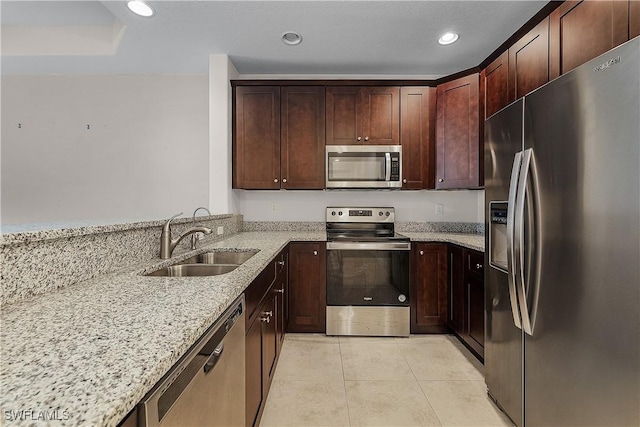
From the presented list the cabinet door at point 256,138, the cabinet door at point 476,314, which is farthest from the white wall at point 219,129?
the cabinet door at point 476,314

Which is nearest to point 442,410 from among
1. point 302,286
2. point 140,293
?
point 302,286

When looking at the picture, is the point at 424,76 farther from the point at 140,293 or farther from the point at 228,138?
the point at 140,293

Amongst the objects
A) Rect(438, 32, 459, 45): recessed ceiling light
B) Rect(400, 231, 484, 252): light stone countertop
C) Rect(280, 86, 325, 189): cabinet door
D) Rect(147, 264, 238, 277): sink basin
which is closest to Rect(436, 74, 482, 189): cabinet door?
Rect(438, 32, 459, 45): recessed ceiling light

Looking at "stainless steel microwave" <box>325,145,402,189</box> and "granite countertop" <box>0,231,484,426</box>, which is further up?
"stainless steel microwave" <box>325,145,402,189</box>

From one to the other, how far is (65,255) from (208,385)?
2.25ft

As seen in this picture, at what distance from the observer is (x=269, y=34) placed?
2371mm

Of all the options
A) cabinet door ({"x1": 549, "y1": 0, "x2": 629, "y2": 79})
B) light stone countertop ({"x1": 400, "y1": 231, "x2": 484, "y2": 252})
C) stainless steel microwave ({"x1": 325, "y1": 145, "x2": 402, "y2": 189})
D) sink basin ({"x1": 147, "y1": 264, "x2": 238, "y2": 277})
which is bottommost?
sink basin ({"x1": 147, "y1": 264, "x2": 238, "y2": 277})

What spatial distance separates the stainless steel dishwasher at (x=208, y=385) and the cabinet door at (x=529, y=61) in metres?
2.10

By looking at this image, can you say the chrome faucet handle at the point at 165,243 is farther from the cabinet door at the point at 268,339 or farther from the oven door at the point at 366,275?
the oven door at the point at 366,275

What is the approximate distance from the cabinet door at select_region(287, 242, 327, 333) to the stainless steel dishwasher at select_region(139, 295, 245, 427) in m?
1.48

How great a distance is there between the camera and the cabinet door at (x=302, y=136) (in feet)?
9.40

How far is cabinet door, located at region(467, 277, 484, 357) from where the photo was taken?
211 centimetres

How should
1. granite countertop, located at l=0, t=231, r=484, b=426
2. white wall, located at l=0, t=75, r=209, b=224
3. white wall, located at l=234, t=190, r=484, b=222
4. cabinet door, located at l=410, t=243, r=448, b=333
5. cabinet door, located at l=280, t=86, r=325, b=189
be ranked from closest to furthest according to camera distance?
1. granite countertop, located at l=0, t=231, r=484, b=426
2. cabinet door, located at l=410, t=243, r=448, b=333
3. cabinet door, located at l=280, t=86, r=325, b=189
4. white wall, located at l=234, t=190, r=484, b=222
5. white wall, located at l=0, t=75, r=209, b=224

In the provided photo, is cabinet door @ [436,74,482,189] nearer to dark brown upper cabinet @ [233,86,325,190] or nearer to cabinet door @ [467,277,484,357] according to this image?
cabinet door @ [467,277,484,357]
